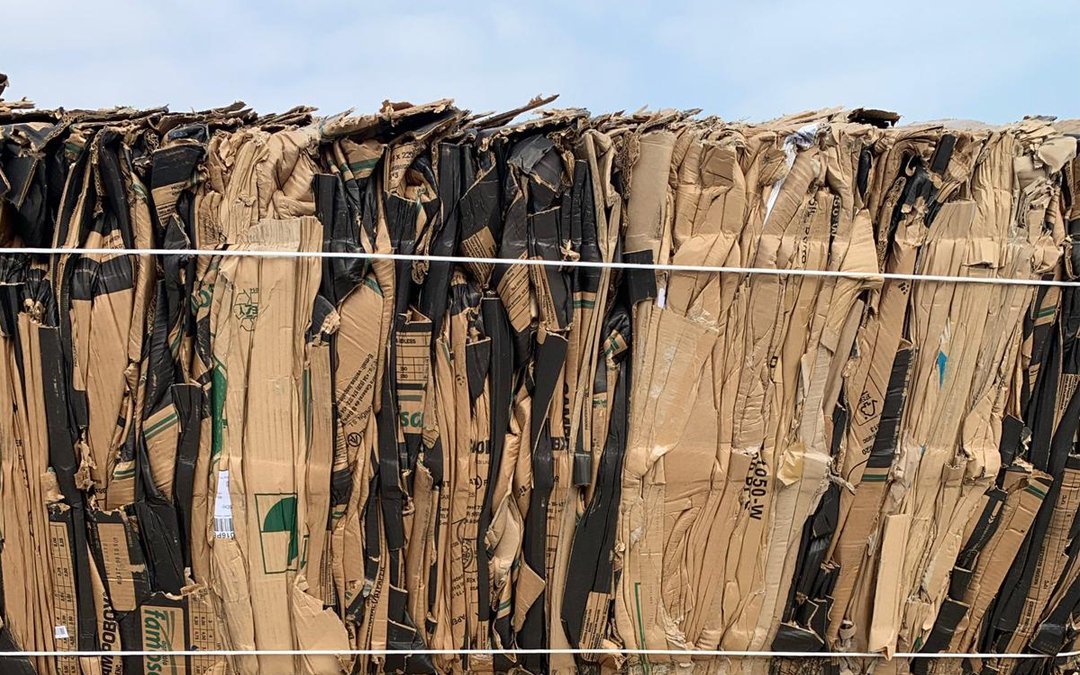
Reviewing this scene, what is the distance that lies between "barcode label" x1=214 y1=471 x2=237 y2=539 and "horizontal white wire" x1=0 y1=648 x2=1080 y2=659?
286 mm

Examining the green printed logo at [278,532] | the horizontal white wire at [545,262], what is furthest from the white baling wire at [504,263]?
the green printed logo at [278,532]

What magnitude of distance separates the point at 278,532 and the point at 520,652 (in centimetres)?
63

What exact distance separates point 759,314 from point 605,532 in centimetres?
62

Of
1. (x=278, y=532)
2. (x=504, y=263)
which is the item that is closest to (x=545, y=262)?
(x=504, y=263)

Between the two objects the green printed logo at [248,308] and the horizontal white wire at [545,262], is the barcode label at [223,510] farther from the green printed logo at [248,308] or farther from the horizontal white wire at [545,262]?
the horizontal white wire at [545,262]

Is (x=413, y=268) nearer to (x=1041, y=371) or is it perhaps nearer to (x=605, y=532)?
(x=605, y=532)

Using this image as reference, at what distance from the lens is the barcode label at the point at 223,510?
1.59m

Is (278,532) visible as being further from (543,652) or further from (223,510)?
(543,652)

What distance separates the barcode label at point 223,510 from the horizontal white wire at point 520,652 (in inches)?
11.3

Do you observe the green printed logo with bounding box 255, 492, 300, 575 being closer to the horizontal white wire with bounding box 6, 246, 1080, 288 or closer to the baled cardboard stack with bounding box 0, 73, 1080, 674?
the baled cardboard stack with bounding box 0, 73, 1080, 674

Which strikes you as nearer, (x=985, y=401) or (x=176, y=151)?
(x=176, y=151)

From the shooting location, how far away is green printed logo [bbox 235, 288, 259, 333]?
154 centimetres

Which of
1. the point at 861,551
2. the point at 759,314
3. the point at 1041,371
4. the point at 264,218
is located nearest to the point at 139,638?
the point at 264,218

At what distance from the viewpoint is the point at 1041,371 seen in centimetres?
179
